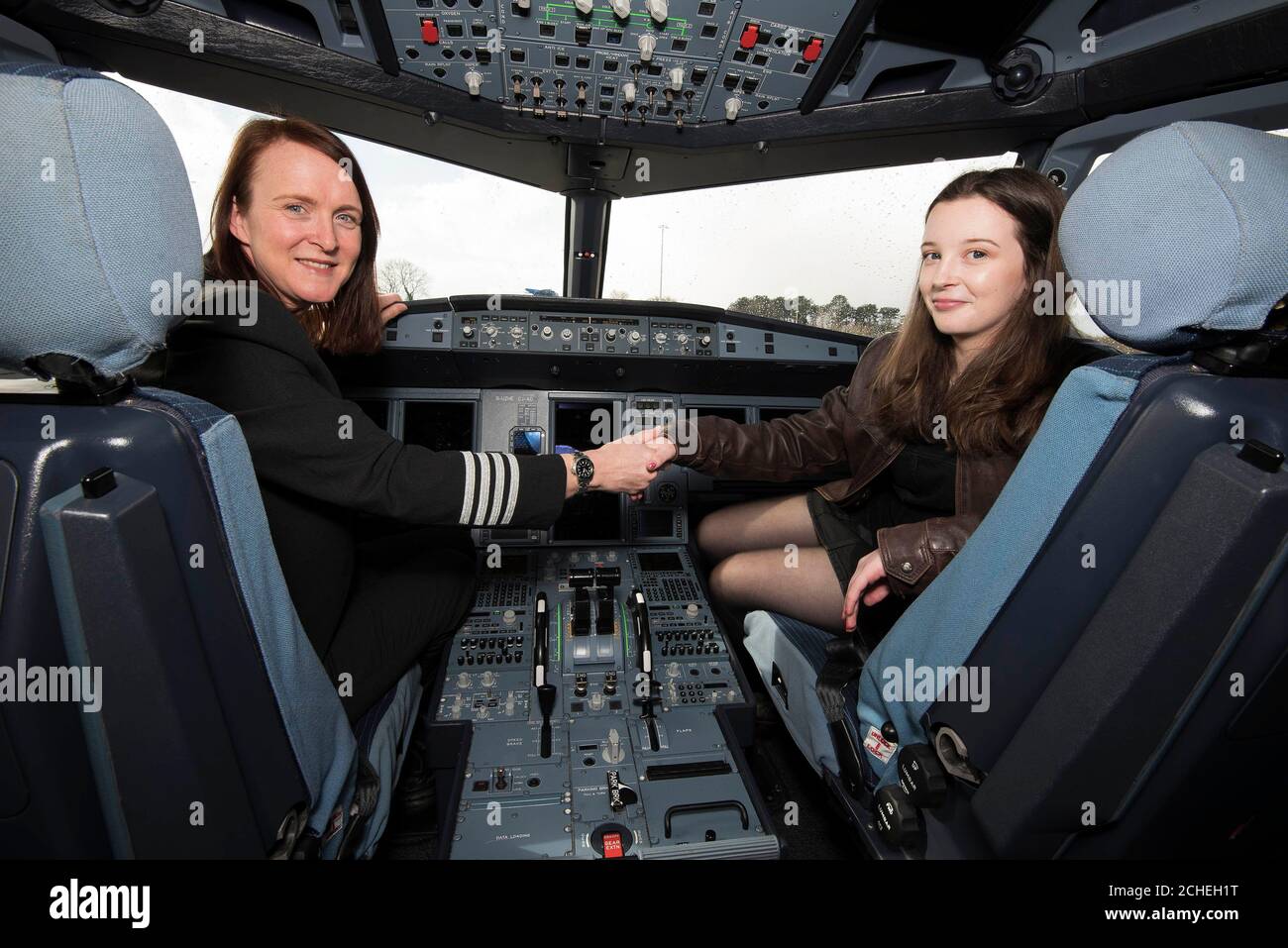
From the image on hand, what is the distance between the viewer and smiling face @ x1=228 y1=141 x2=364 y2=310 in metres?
1.24

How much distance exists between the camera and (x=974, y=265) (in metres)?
1.27

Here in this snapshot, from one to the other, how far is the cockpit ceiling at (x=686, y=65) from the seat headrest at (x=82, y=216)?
1.38m

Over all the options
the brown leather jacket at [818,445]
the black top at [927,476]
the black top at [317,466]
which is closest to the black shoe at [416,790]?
the black top at [317,466]

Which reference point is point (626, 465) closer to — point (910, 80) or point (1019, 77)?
point (910, 80)

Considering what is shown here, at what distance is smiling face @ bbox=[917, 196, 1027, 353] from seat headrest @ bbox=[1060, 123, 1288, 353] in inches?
23.7

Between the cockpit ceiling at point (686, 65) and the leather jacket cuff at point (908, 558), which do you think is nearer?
the leather jacket cuff at point (908, 558)

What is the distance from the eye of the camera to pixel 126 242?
582 millimetres

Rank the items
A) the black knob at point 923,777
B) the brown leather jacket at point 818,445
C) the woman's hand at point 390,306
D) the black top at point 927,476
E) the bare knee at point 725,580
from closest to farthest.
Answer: the black knob at point 923,777 < the black top at point 927,476 < the brown leather jacket at point 818,445 < the bare knee at point 725,580 < the woman's hand at point 390,306

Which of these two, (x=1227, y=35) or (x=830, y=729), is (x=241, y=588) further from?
(x=1227, y=35)

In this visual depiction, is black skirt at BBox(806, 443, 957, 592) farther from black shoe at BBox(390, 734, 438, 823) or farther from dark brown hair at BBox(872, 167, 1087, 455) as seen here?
black shoe at BBox(390, 734, 438, 823)

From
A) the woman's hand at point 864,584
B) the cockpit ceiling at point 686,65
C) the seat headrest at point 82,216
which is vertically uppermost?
the cockpit ceiling at point 686,65

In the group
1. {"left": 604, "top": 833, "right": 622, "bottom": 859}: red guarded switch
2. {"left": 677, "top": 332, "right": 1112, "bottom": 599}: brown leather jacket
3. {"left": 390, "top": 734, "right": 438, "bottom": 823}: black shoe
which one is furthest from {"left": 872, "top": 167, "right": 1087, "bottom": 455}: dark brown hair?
{"left": 390, "top": 734, "right": 438, "bottom": 823}: black shoe

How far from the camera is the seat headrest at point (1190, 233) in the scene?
594 mm

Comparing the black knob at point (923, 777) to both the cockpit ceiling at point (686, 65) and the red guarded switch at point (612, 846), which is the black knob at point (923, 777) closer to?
the red guarded switch at point (612, 846)
